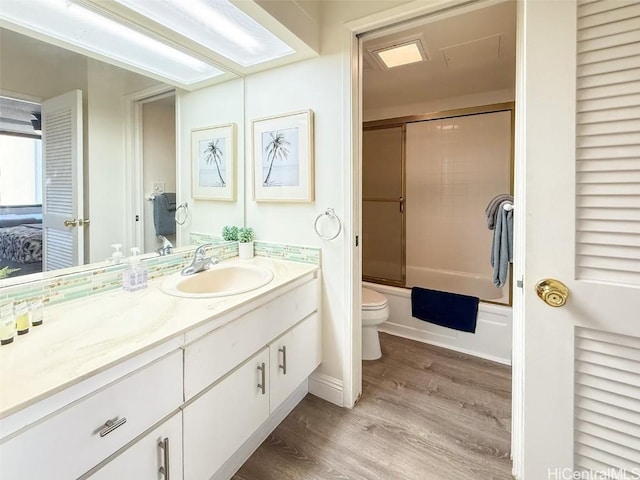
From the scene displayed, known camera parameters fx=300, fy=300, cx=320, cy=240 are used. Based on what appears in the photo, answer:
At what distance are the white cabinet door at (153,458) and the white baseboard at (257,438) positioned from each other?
42cm

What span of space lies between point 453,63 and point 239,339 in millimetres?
2491

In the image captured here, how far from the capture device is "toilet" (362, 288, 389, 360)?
223 cm

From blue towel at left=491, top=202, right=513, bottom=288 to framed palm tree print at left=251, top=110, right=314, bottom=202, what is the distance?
1204 millimetres

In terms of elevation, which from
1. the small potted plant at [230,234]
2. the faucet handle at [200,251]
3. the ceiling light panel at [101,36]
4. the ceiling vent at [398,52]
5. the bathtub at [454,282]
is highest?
the ceiling vent at [398,52]

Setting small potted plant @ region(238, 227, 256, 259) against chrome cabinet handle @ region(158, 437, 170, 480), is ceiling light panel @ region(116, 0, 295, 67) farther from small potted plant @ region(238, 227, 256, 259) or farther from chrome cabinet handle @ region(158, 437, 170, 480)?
chrome cabinet handle @ region(158, 437, 170, 480)

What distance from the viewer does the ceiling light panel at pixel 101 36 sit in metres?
1.09

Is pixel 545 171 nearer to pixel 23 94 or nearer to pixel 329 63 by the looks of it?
pixel 329 63

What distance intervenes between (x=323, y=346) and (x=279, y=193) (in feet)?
3.21

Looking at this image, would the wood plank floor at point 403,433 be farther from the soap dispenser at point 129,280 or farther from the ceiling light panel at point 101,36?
the ceiling light panel at point 101,36

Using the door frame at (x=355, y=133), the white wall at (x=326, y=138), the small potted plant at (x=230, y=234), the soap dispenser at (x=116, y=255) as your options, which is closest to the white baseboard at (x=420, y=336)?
the door frame at (x=355, y=133)

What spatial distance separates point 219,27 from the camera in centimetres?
151

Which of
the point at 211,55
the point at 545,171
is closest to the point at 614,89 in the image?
the point at 545,171

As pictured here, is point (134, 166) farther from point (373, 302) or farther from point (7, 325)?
point (373, 302)

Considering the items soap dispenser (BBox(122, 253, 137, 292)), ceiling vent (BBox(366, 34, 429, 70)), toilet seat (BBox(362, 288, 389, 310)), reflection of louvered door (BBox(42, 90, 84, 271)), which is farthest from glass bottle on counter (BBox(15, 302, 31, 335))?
ceiling vent (BBox(366, 34, 429, 70))
